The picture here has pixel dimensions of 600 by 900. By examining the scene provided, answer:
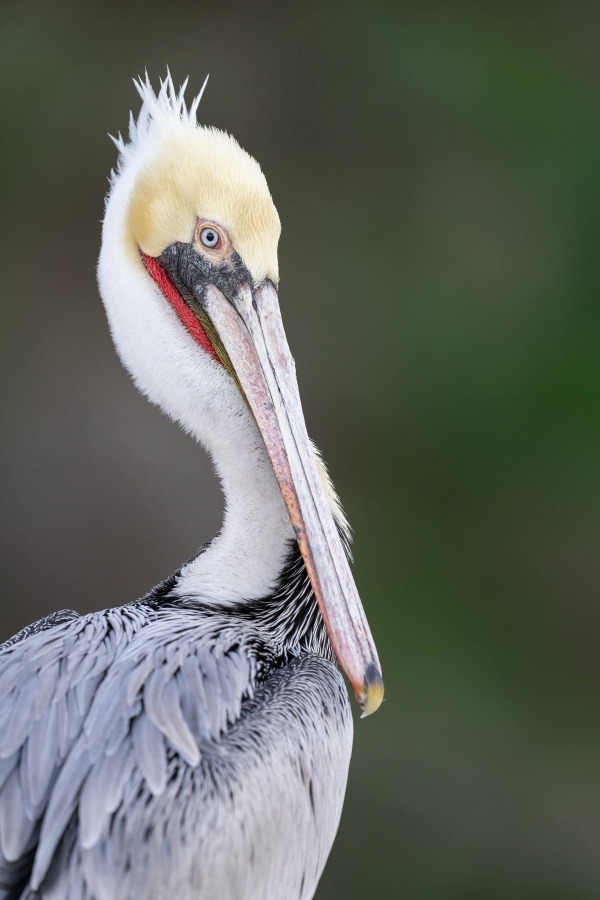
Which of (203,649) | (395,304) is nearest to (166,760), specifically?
(203,649)

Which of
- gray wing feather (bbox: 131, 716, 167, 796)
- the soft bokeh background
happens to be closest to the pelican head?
gray wing feather (bbox: 131, 716, 167, 796)

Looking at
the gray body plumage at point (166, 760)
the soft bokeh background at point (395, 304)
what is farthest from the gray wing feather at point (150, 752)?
the soft bokeh background at point (395, 304)

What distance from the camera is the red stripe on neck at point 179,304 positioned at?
1514 mm

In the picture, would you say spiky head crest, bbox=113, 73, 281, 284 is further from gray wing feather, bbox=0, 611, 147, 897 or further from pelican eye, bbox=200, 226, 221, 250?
gray wing feather, bbox=0, 611, 147, 897

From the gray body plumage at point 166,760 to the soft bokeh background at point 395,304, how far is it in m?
2.02

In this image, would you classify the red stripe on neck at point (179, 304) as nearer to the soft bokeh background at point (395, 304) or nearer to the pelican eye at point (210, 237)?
the pelican eye at point (210, 237)

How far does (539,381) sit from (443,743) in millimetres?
1302

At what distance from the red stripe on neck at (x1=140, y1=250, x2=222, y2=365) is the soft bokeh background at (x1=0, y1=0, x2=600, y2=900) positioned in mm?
1873

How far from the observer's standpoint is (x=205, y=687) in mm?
1245

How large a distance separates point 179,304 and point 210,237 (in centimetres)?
12

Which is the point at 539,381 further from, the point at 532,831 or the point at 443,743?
the point at 532,831

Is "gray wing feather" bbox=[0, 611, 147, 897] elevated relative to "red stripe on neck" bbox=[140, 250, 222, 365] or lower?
lower

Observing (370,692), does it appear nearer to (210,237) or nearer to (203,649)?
(203,649)

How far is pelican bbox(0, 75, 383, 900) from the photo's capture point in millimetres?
1135
